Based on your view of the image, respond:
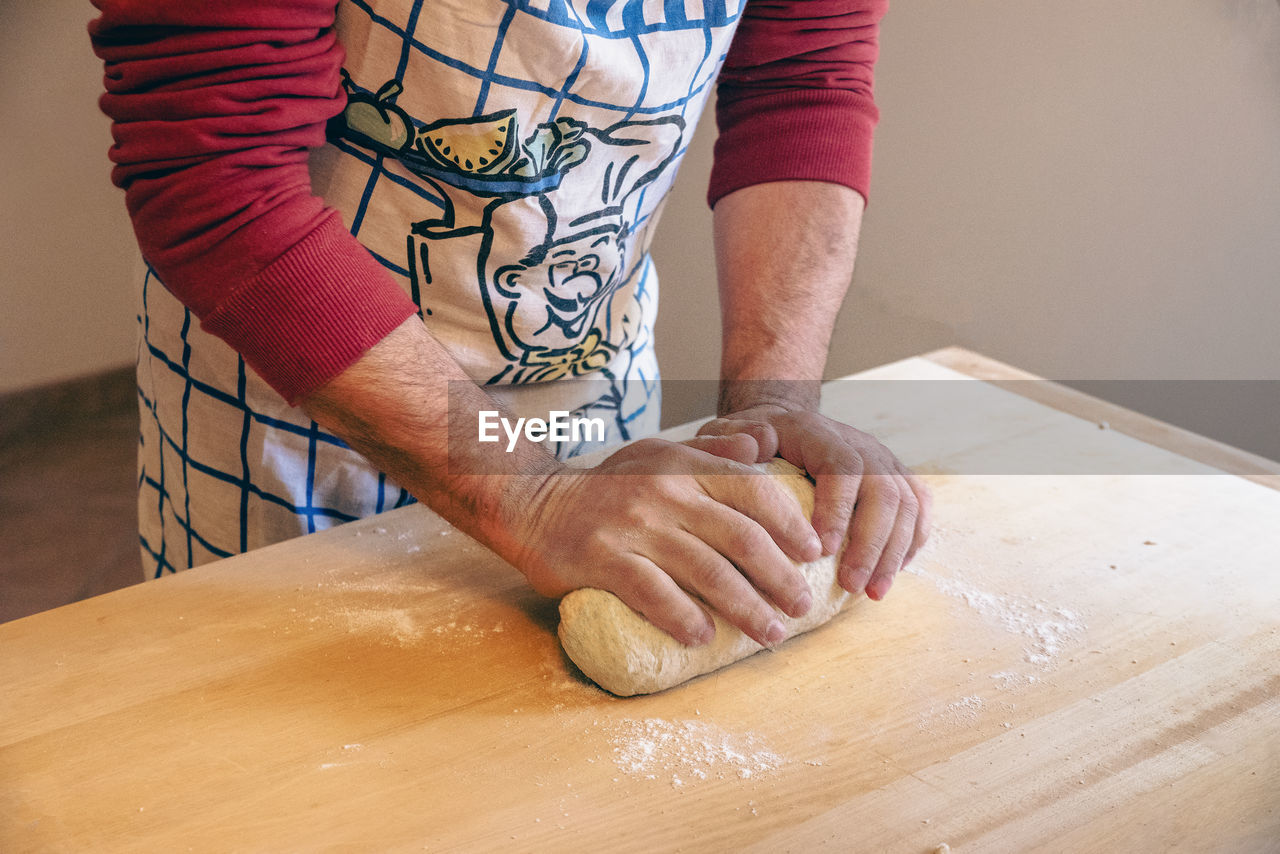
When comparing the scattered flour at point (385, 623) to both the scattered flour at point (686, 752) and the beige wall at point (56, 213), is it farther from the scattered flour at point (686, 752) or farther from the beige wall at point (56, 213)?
the beige wall at point (56, 213)

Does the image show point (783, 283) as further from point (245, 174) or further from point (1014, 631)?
point (245, 174)

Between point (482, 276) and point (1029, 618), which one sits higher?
point (482, 276)

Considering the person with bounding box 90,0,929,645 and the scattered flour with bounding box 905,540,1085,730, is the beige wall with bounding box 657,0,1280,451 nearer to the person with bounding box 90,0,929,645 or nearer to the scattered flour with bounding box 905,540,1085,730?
the person with bounding box 90,0,929,645

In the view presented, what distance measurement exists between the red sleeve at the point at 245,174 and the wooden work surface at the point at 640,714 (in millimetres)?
238

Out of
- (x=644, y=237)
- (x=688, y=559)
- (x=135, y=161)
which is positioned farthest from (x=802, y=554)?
(x=135, y=161)

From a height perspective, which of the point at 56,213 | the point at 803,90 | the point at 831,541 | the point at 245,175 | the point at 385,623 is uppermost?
the point at 803,90

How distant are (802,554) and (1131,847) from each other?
1.09 ft

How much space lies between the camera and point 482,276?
41.9 inches

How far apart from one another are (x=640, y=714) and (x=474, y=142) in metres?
0.54

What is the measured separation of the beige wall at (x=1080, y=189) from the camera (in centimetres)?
188

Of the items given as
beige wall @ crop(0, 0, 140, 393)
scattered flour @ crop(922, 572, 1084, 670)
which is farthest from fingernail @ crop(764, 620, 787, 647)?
beige wall @ crop(0, 0, 140, 393)

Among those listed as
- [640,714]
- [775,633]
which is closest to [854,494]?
[775,633]

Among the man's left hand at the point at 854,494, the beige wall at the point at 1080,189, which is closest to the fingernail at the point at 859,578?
the man's left hand at the point at 854,494

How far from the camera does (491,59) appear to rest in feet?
3.05
